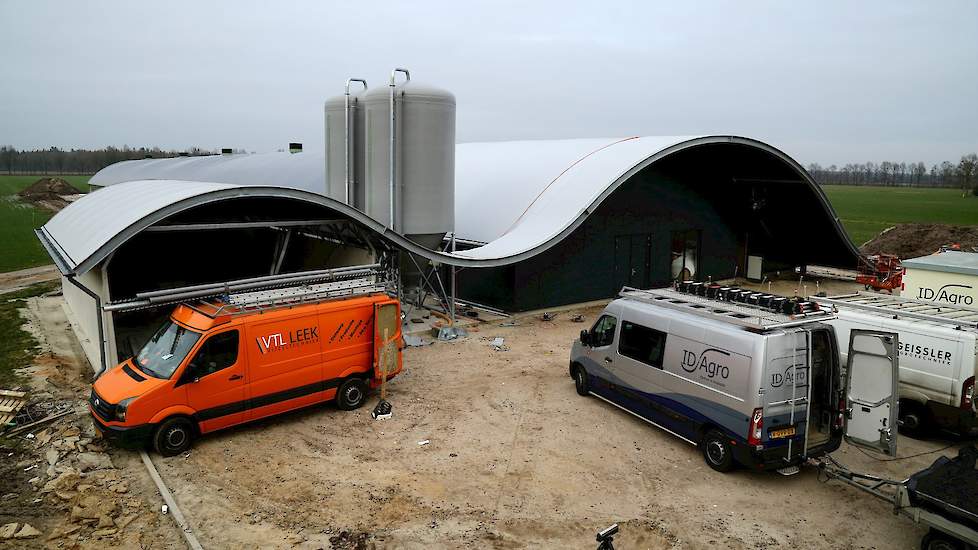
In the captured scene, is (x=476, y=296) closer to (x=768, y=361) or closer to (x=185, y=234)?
(x=185, y=234)

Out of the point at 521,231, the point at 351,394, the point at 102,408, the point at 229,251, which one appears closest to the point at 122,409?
the point at 102,408

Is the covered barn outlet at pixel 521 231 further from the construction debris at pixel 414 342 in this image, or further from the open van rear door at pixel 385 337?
the open van rear door at pixel 385 337

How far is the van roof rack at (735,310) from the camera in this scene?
919 cm

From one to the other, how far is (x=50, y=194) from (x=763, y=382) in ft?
279

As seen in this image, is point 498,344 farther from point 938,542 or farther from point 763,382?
point 938,542

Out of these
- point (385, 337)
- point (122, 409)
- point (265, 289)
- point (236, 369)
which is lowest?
point (122, 409)

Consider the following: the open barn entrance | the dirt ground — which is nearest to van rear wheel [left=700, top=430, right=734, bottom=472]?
the dirt ground

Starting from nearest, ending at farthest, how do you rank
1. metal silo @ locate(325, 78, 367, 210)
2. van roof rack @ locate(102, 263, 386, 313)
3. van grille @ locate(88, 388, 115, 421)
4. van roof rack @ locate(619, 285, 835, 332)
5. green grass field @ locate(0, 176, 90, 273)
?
van roof rack @ locate(619, 285, 835, 332)
van grille @ locate(88, 388, 115, 421)
van roof rack @ locate(102, 263, 386, 313)
metal silo @ locate(325, 78, 367, 210)
green grass field @ locate(0, 176, 90, 273)

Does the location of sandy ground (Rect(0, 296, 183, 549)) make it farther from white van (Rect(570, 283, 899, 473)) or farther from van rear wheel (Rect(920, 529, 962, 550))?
van rear wheel (Rect(920, 529, 962, 550))

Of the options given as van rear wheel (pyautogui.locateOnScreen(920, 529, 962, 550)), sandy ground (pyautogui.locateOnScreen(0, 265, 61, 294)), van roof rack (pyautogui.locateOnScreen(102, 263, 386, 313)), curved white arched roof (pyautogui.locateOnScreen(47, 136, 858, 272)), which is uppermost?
curved white arched roof (pyautogui.locateOnScreen(47, 136, 858, 272))

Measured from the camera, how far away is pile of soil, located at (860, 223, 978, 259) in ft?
115

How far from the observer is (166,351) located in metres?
10.5

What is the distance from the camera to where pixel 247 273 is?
74.4 feet

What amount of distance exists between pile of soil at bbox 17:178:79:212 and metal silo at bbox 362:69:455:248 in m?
63.6
